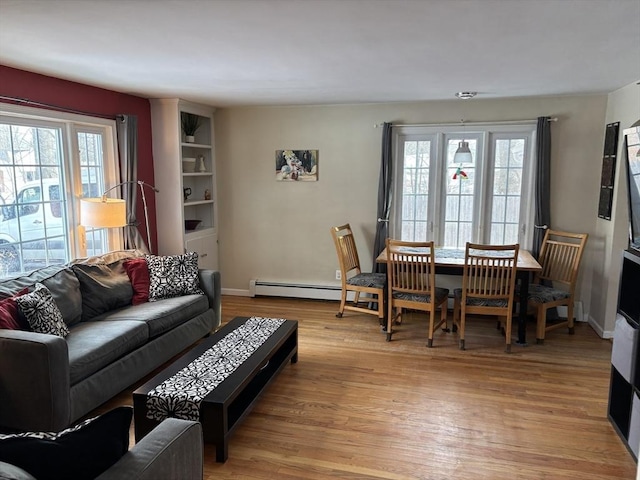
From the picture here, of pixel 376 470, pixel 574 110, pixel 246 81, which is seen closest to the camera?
pixel 376 470

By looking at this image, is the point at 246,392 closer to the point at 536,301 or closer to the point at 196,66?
the point at 196,66

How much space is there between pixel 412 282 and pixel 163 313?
2178 mm

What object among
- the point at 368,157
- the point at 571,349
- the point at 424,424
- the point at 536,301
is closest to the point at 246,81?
the point at 368,157

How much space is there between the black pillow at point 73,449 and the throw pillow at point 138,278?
2651 millimetres

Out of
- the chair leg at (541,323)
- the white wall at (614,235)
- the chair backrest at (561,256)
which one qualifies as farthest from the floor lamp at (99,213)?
the white wall at (614,235)

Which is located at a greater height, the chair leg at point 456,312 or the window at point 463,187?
the window at point 463,187

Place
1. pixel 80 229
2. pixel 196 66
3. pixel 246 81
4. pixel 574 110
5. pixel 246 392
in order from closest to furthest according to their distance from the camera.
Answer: pixel 246 392
pixel 196 66
pixel 246 81
pixel 80 229
pixel 574 110

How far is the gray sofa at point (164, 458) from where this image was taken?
1.40 metres

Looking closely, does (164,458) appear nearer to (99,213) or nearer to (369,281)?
(99,213)

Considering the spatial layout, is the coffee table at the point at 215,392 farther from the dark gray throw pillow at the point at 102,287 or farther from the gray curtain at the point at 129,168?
the gray curtain at the point at 129,168

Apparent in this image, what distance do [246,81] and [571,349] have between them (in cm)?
373

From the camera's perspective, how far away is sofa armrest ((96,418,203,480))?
1410 mm

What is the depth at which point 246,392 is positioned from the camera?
3.05 metres

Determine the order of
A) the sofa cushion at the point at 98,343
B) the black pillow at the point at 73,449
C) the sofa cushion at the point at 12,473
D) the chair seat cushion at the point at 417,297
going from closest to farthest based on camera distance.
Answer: the sofa cushion at the point at 12,473 < the black pillow at the point at 73,449 < the sofa cushion at the point at 98,343 < the chair seat cushion at the point at 417,297
